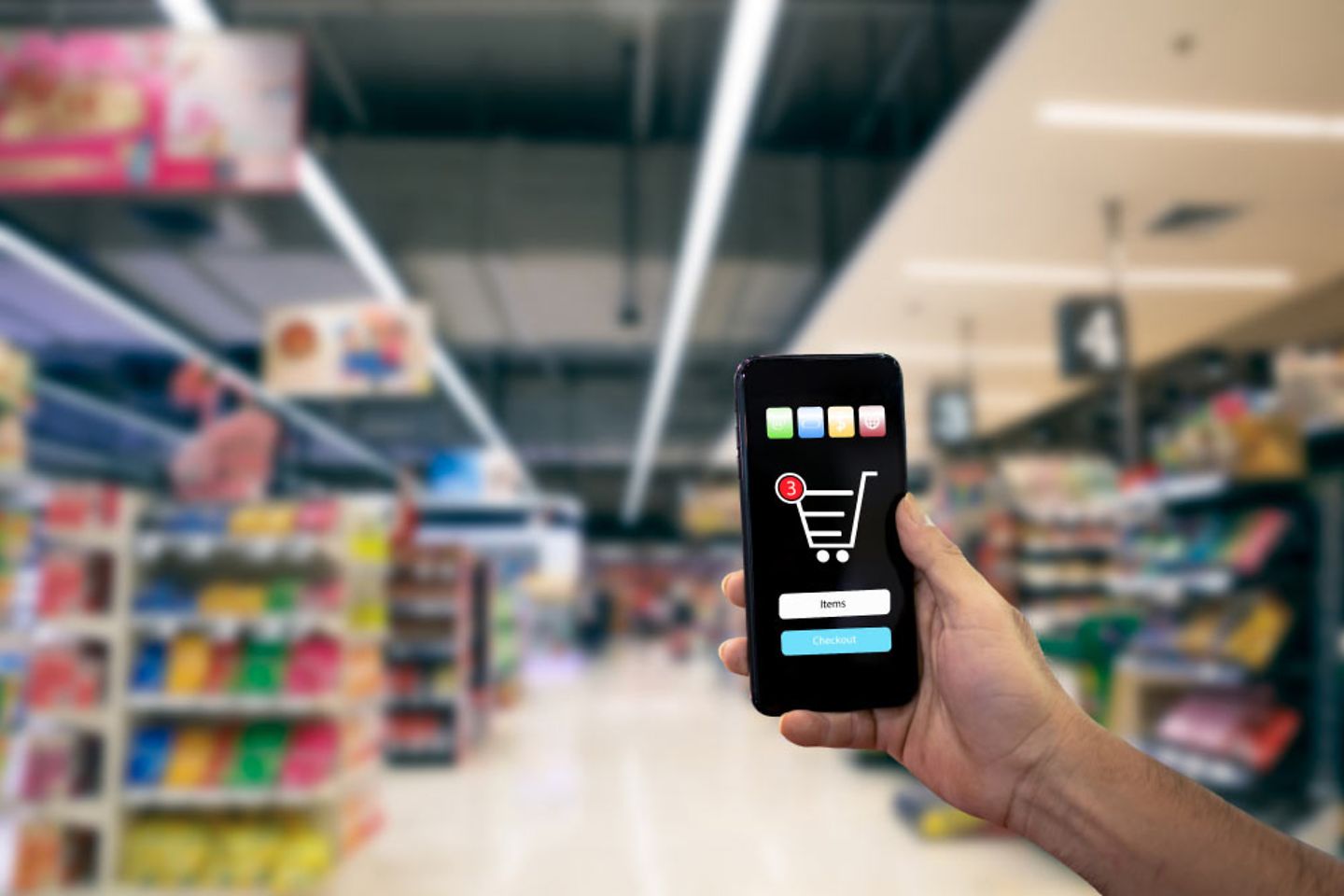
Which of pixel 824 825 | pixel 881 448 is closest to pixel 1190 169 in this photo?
pixel 824 825

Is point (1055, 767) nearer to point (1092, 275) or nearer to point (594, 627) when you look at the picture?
point (1092, 275)

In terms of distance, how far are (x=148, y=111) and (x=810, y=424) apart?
4.07 meters

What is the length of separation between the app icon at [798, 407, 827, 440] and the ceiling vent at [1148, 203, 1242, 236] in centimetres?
589

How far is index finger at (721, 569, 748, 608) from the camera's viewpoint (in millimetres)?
858

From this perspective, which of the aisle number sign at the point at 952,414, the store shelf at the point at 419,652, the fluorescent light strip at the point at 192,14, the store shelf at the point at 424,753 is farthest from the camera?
the aisle number sign at the point at 952,414

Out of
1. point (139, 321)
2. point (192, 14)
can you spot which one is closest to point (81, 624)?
point (192, 14)

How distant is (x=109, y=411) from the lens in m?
14.8

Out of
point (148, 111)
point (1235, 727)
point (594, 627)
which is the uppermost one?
point (148, 111)

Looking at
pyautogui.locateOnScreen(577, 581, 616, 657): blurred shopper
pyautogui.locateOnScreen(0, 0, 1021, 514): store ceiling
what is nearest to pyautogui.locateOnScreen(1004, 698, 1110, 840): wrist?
pyautogui.locateOnScreen(0, 0, 1021, 514): store ceiling

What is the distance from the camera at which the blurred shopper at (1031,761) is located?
0.71 m

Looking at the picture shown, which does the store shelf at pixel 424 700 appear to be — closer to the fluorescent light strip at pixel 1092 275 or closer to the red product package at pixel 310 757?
the red product package at pixel 310 757

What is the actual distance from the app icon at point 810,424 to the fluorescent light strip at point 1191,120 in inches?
174

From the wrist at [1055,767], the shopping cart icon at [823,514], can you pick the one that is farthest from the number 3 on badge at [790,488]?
the wrist at [1055,767]

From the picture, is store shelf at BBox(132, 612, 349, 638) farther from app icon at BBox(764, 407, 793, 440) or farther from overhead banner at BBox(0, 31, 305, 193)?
app icon at BBox(764, 407, 793, 440)
